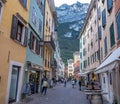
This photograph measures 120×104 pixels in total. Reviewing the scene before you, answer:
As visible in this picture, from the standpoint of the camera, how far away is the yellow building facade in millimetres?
10805

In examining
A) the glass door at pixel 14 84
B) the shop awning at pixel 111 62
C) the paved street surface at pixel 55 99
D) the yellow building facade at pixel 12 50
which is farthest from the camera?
the paved street surface at pixel 55 99

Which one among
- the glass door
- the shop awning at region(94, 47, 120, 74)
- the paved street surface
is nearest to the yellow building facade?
the glass door

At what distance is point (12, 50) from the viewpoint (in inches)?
480

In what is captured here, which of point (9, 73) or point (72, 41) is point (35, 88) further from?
point (72, 41)

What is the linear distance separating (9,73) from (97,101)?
5685 millimetres

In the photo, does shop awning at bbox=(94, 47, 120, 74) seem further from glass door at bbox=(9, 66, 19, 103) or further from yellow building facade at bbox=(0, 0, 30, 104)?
glass door at bbox=(9, 66, 19, 103)

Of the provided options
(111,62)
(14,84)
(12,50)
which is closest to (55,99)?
(14,84)

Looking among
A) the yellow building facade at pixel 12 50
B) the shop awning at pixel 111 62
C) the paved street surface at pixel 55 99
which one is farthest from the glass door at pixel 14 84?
the shop awning at pixel 111 62

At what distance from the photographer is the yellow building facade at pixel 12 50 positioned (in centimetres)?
1080

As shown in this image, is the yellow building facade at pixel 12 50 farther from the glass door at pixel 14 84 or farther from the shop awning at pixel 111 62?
the shop awning at pixel 111 62

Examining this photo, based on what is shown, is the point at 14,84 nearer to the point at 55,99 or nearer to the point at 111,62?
the point at 55,99

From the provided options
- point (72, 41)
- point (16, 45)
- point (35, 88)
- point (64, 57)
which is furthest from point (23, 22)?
point (72, 41)

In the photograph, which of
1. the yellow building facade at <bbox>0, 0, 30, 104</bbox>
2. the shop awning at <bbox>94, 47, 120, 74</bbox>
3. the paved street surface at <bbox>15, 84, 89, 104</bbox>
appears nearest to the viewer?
A: the shop awning at <bbox>94, 47, 120, 74</bbox>

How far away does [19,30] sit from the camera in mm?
14242
